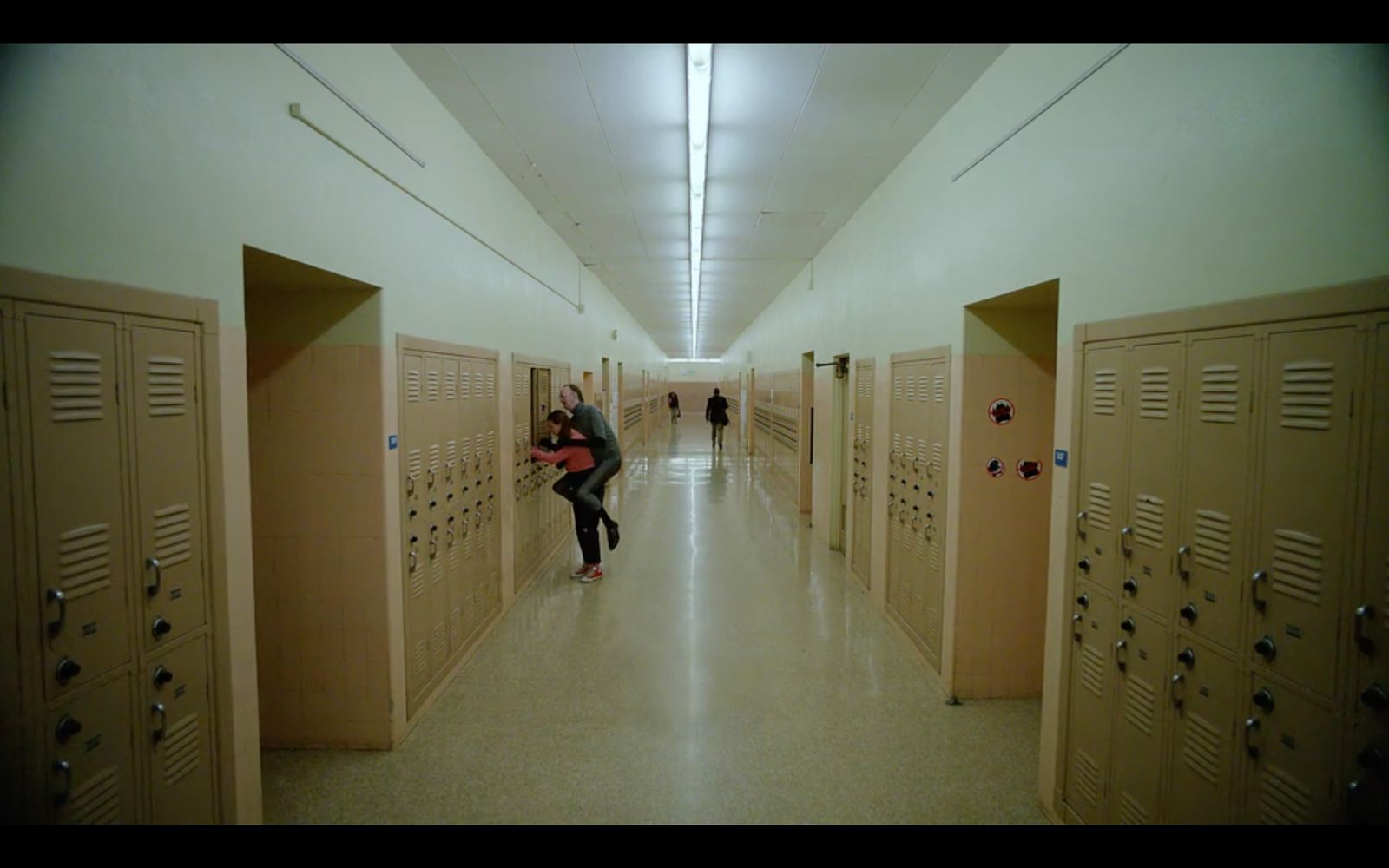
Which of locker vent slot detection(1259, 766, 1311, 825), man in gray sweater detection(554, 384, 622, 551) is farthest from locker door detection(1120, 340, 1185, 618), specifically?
man in gray sweater detection(554, 384, 622, 551)

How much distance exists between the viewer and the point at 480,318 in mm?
3949

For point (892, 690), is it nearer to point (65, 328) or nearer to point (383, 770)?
point (383, 770)

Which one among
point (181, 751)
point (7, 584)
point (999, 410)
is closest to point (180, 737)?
point (181, 751)

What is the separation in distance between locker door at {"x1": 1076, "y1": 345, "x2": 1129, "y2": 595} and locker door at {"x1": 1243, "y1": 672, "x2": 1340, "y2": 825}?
0.57 metres

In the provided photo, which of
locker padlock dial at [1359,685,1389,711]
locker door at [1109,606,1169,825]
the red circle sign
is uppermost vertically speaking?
the red circle sign

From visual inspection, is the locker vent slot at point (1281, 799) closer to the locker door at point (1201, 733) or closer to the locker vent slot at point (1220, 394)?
the locker door at point (1201, 733)

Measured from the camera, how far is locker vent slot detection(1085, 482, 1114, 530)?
2188 mm

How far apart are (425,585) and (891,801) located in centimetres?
246

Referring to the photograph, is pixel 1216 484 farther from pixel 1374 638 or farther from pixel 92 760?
pixel 92 760

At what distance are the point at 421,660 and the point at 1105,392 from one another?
3365mm

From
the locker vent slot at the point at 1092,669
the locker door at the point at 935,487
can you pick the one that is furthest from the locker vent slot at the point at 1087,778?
the locker door at the point at 935,487

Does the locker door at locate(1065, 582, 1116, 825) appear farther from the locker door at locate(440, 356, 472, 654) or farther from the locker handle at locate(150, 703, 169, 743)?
the locker door at locate(440, 356, 472, 654)

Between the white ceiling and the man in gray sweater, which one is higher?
the white ceiling
